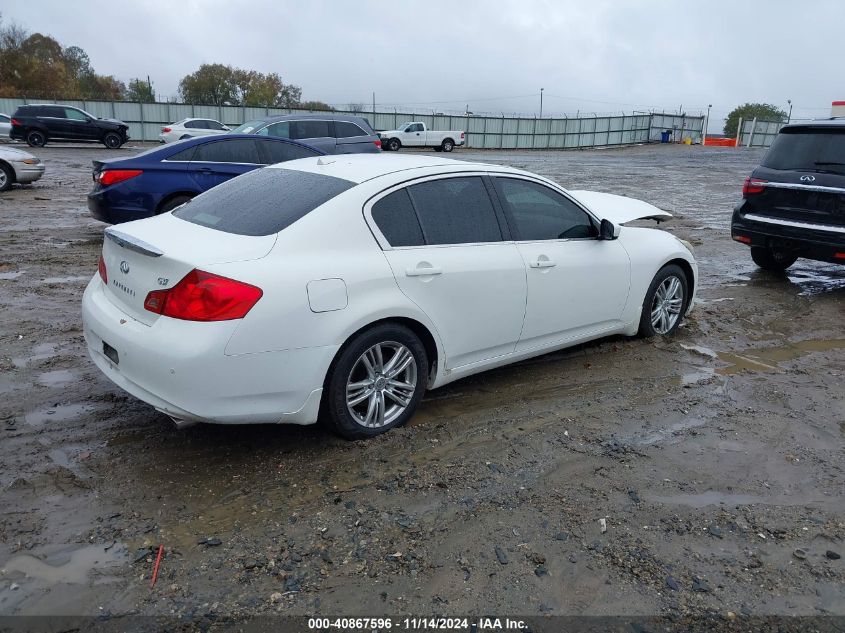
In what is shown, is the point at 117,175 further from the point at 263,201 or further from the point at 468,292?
the point at 468,292

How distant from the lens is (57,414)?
168 inches

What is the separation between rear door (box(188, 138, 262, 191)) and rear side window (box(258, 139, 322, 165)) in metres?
0.11

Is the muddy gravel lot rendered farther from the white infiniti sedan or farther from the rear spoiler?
the rear spoiler

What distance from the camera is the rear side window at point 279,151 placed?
9.83 m

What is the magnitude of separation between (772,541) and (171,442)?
10.5ft

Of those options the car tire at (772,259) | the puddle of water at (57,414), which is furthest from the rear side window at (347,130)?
the puddle of water at (57,414)

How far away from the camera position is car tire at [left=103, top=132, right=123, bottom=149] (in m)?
29.2

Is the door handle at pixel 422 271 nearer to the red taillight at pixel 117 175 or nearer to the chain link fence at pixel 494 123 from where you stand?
the red taillight at pixel 117 175

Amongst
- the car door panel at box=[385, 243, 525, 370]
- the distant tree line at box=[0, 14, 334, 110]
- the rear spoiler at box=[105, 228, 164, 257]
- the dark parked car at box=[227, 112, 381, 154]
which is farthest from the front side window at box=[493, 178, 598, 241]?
the distant tree line at box=[0, 14, 334, 110]

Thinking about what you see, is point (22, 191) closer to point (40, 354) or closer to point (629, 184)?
point (40, 354)

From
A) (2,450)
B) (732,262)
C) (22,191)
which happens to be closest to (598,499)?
(2,450)

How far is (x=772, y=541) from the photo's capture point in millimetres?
3215

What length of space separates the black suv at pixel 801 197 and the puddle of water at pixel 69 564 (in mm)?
7373

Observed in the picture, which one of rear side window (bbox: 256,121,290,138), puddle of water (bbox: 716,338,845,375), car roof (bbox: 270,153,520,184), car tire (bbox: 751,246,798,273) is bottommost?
puddle of water (bbox: 716,338,845,375)
